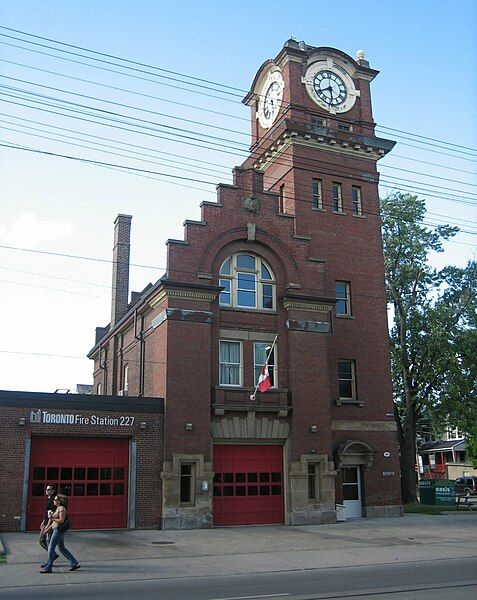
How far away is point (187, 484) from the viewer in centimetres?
2717

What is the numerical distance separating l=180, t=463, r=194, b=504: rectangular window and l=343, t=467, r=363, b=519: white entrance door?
8532 millimetres

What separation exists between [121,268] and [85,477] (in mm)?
15789

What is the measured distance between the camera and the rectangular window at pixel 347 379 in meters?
33.3

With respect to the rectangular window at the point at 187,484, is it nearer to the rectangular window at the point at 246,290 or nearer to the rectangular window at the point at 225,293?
the rectangular window at the point at 225,293

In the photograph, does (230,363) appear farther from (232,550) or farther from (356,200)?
(356,200)

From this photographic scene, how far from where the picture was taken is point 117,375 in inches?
1506

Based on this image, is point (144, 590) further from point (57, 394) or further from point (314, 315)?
point (314, 315)

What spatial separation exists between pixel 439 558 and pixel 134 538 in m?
10.4

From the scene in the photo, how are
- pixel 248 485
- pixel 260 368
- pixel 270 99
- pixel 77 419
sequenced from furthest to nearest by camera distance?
1. pixel 270 99
2. pixel 260 368
3. pixel 248 485
4. pixel 77 419

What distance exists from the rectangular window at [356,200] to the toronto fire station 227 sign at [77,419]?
55.0 feet

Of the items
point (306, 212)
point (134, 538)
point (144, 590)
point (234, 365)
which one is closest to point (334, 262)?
point (306, 212)

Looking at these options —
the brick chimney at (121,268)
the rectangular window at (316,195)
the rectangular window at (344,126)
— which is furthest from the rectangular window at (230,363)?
the rectangular window at (344,126)

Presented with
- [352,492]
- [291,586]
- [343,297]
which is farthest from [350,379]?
[291,586]

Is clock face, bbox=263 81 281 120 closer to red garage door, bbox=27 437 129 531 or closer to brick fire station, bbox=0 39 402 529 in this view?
brick fire station, bbox=0 39 402 529
